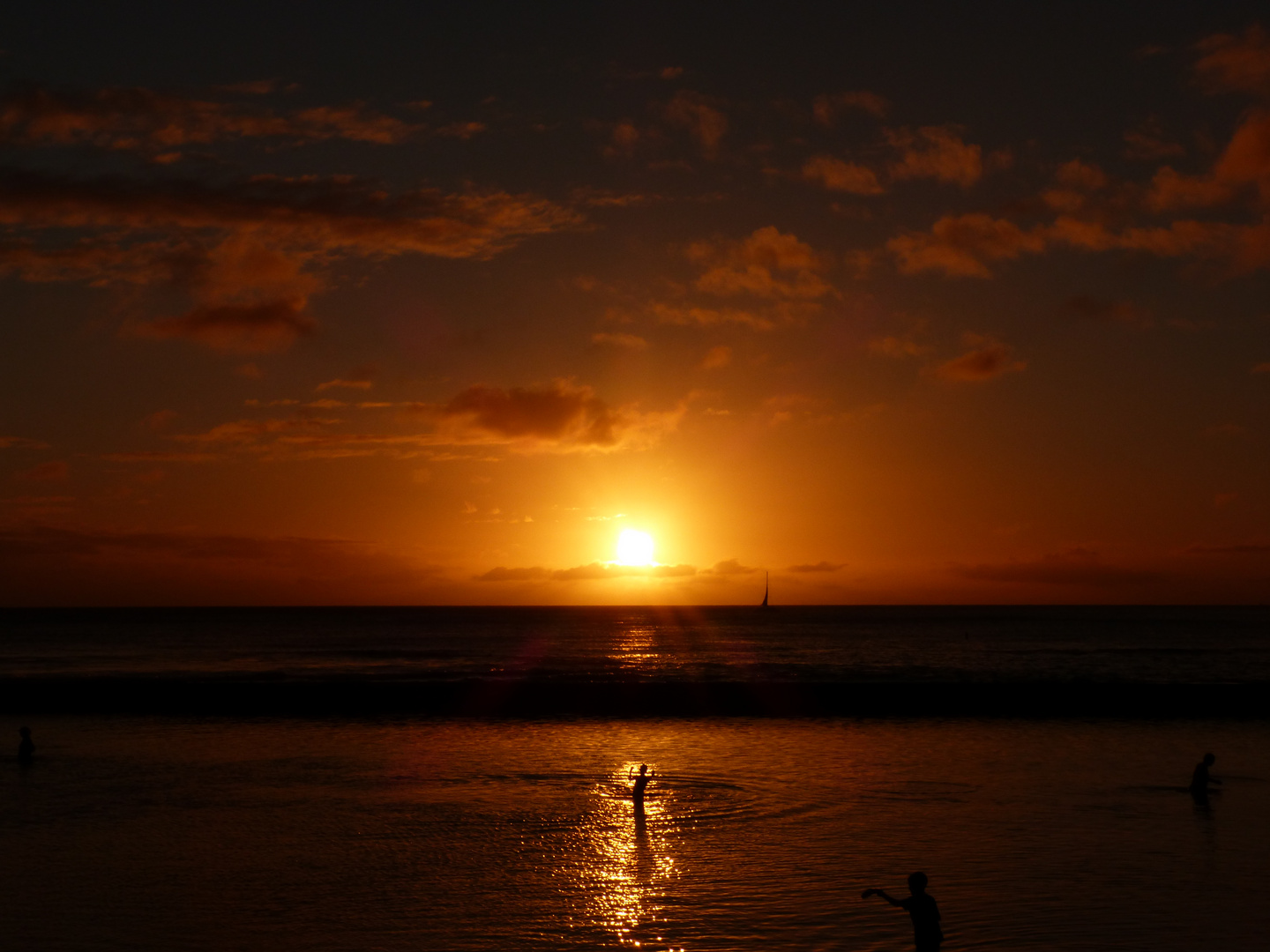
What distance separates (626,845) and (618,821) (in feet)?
8.08

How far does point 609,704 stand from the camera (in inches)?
2036

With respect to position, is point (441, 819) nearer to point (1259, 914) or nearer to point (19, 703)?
point (1259, 914)

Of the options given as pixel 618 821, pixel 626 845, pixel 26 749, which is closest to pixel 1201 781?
pixel 618 821

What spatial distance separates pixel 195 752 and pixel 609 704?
20960 mm

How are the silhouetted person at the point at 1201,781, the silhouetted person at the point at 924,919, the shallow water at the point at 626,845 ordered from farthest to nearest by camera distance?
1. the silhouetted person at the point at 1201,781
2. the shallow water at the point at 626,845
3. the silhouetted person at the point at 924,919

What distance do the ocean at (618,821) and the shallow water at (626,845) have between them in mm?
106

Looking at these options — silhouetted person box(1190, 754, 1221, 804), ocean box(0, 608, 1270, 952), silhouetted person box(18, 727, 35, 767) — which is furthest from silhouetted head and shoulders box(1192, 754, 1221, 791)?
silhouetted person box(18, 727, 35, 767)

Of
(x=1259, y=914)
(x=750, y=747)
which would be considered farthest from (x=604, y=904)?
Answer: (x=750, y=747)

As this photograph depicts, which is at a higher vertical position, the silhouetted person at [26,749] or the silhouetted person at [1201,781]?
the silhouetted person at [26,749]

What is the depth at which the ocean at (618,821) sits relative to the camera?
1762 cm

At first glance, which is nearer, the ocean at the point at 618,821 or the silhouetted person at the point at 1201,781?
the ocean at the point at 618,821

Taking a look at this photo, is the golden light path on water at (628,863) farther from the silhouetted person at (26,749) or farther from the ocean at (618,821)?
the silhouetted person at (26,749)

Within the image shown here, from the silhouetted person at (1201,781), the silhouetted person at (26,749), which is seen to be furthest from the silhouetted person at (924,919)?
the silhouetted person at (26,749)

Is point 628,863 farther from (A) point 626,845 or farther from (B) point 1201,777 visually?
(B) point 1201,777
